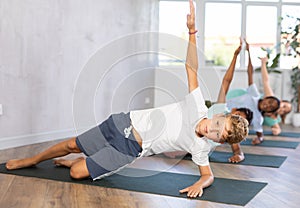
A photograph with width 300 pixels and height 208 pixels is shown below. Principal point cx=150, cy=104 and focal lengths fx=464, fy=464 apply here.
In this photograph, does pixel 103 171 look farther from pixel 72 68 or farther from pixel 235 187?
pixel 72 68

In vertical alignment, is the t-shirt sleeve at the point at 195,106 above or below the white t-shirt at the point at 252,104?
above

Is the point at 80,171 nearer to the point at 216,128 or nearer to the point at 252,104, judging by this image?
the point at 216,128

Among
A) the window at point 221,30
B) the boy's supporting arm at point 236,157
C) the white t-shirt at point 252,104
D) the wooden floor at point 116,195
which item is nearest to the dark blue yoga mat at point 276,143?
the white t-shirt at point 252,104

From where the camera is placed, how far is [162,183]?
2.85m

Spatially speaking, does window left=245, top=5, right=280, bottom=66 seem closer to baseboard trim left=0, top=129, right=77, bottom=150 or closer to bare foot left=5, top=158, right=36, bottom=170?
baseboard trim left=0, top=129, right=77, bottom=150

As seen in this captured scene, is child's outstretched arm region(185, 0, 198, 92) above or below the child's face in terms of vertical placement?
above

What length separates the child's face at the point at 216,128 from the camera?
7.94ft

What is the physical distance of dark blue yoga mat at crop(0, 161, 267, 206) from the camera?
8.41ft

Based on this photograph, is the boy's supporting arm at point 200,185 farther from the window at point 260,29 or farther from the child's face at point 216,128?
the window at point 260,29

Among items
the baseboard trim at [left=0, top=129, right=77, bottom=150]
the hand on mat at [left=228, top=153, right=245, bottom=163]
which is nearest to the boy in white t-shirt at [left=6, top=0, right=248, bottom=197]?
the hand on mat at [left=228, top=153, right=245, bottom=163]

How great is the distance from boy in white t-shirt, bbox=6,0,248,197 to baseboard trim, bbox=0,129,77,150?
53.4 inches

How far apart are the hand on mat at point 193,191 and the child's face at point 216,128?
305 mm

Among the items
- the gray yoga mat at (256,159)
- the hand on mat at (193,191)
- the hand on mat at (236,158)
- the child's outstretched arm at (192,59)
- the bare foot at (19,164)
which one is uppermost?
the child's outstretched arm at (192,59)

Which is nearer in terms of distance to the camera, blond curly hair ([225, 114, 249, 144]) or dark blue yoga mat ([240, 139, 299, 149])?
blond curly hair ([225, 114, 249, 144])
